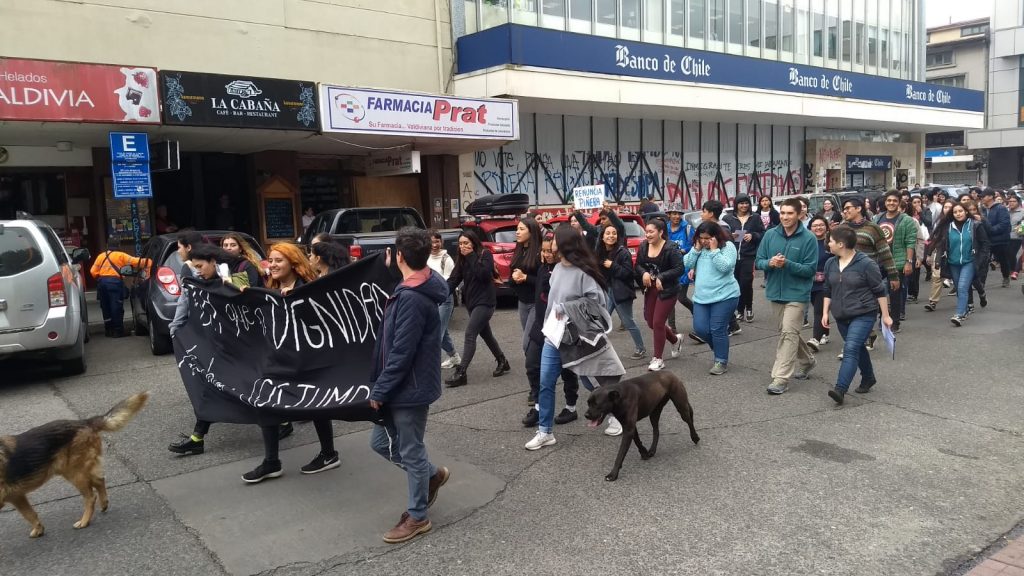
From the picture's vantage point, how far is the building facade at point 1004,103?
158 ft

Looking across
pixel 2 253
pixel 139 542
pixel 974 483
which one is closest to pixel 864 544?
pixel 974 483

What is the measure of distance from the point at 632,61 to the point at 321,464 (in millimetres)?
16897

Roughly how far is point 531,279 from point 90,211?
12342 mm

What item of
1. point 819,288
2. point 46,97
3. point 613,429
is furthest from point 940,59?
point 613,429

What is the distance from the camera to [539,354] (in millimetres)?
6371

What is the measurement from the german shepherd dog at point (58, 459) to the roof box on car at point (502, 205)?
10561mm

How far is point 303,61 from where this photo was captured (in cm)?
1644

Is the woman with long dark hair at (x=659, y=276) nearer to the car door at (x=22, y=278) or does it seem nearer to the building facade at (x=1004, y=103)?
the car door at (x=22, y=278)

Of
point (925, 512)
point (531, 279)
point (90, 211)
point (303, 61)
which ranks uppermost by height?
point (303, 61)

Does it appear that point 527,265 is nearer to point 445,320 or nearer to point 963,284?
point 445,320

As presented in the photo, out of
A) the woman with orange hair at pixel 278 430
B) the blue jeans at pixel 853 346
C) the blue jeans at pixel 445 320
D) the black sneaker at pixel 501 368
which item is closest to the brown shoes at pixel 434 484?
the woman with orange hair at pixel 278 430

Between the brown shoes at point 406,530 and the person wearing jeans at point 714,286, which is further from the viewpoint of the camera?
the person wearing jeans at point 714,286

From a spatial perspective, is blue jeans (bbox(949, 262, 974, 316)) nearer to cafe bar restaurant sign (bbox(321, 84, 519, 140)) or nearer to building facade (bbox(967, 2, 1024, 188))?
cafe bar restaurant sign (bbox(321, 84, 519, 140))

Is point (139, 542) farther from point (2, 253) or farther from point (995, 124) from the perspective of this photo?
point (995, 124)
